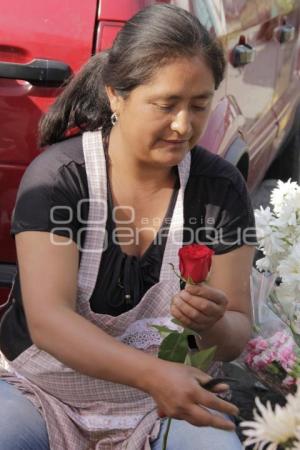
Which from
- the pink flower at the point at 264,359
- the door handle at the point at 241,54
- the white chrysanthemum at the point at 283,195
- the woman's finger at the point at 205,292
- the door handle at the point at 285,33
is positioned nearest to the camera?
the woman's finger at the point at 205,292

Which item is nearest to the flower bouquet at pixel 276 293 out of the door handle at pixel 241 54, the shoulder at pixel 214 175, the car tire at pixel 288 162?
the shoulder at pixel 214 175

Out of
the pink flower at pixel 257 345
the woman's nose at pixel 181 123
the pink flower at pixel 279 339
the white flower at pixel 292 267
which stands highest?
the woman's nose at pixel 181 123

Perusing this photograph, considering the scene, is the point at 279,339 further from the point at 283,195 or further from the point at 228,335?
the point at 283,195

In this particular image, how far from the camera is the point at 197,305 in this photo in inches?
64.9

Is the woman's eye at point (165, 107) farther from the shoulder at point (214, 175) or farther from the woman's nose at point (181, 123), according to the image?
the shoulder at point (214, 175)

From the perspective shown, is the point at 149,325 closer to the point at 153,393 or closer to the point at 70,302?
the point at 70,302

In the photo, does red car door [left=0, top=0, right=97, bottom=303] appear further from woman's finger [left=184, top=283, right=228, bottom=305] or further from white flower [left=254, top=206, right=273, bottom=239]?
woman's finger [left=184, top=283, right=228, bottom=305]

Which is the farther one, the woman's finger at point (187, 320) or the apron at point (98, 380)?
the apron at point (98, 380)

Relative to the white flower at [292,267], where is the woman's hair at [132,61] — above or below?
above

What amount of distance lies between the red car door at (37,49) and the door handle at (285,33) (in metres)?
2.13

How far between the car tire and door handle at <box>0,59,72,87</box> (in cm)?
335

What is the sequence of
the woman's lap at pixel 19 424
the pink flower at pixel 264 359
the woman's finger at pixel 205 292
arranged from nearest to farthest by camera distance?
the woman's finger at pixel 205 292
the woman's lap at pixel 19 424
the pink flower at pixel 264 359

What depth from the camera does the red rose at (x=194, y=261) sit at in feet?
5.00

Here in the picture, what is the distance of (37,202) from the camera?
197 cm
